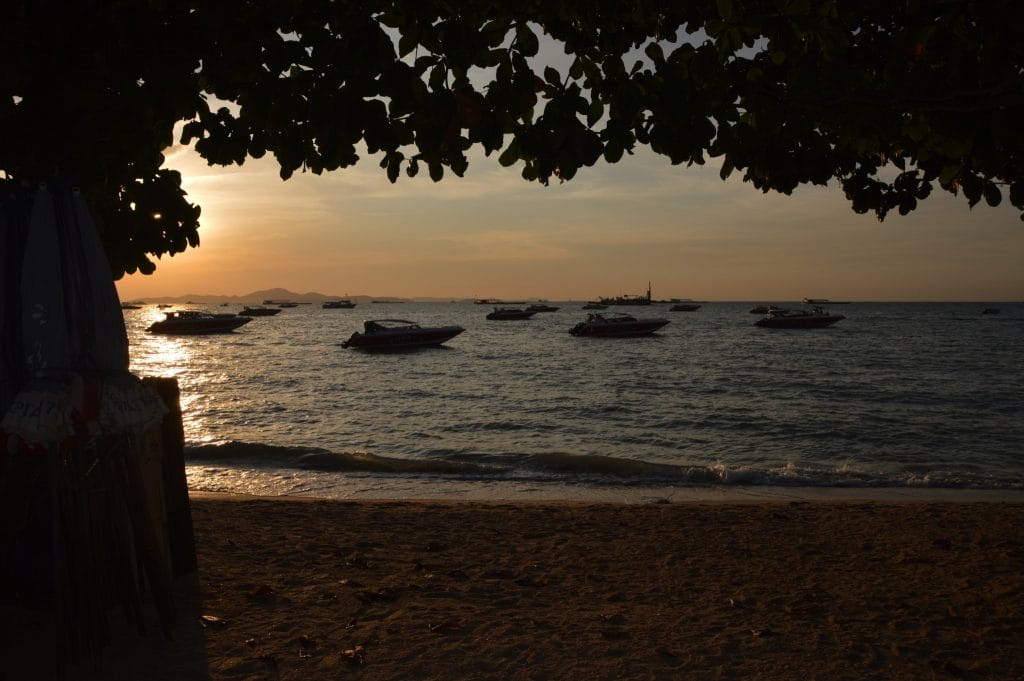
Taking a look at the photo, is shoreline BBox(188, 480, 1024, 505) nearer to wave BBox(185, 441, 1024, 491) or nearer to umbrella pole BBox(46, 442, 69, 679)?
wave BBox(185, 441, 1024, 491)

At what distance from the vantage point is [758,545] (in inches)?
297

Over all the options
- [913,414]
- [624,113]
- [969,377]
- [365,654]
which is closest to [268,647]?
[365,654]

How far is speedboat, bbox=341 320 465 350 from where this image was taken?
1975 inches

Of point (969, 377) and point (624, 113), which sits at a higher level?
point (624, 113)

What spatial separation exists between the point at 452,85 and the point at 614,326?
6291cm

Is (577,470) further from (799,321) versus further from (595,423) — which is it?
(799,321)

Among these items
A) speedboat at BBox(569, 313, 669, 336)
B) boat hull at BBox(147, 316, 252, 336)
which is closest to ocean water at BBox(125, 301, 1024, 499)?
speedboat at BBox(569, 313, 669, 336)

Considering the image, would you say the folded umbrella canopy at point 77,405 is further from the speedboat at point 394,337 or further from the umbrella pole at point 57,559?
the speedboat at point 394,337

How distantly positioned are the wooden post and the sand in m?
0.23

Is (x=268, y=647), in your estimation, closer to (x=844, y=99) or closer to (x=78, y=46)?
(x=78, y=46)

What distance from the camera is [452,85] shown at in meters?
3.85

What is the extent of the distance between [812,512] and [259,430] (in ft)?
53.4

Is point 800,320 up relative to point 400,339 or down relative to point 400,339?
up

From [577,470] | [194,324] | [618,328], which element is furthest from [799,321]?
[577,470]
